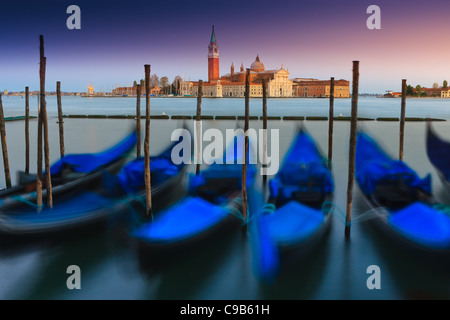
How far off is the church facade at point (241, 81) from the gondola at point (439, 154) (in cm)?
7678

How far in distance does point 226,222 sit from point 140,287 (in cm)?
166

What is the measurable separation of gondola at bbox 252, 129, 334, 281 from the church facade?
7894 centimetres

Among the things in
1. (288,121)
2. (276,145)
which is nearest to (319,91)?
(288,121)

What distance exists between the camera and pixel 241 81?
87.4 m

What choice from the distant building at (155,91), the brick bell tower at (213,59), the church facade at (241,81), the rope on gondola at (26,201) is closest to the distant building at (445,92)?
the church facade at (241,81)

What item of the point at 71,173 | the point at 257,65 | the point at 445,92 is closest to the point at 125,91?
the point at 257,65

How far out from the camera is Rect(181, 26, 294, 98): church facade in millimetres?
87750

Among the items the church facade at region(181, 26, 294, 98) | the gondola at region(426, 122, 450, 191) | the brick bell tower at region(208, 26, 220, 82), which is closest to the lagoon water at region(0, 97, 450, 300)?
the gondola at region(426, 122, 450, 191)

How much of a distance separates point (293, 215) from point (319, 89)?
307ft

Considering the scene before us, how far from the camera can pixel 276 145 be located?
14.8 metres

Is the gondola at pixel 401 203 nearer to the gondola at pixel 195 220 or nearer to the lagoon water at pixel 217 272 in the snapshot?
the lagoon water at pixel 217 272

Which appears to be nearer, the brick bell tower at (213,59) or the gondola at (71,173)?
the gondola at (71,173)

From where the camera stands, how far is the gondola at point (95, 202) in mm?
5273
